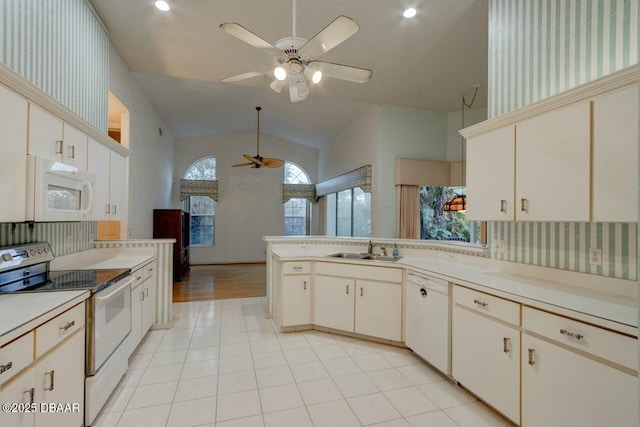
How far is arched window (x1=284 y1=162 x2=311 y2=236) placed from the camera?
28.8ft

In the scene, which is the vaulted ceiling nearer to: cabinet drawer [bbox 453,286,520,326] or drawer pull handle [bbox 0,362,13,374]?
cabinet drawer [bbox 453,286,520,326]

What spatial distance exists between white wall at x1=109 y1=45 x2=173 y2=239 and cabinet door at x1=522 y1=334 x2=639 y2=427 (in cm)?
453

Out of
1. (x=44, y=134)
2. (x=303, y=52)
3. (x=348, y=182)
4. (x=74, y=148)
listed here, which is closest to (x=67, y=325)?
(x=44, y=134)

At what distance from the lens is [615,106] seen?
1.54m

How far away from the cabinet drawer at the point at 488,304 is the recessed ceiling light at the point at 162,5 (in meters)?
3.53

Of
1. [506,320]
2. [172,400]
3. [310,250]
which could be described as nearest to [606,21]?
[506,320]

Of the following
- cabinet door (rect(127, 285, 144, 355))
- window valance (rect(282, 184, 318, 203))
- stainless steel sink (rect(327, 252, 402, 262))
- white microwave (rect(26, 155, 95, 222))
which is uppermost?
window valance (rect(282, 184, 318, 203))

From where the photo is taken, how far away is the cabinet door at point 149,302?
2.99m

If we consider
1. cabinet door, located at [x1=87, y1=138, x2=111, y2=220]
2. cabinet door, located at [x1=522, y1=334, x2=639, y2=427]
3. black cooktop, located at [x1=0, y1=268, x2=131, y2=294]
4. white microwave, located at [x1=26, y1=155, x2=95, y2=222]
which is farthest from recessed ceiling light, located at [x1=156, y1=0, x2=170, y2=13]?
cabinet door, located at [x1=522, y1=334, x2=639, y2=427]

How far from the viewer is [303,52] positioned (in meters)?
2.07

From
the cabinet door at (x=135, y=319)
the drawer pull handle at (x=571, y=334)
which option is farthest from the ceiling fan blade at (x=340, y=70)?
the cabinet door at (x=135, y=319)

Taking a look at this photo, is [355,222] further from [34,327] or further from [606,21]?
[34,327]

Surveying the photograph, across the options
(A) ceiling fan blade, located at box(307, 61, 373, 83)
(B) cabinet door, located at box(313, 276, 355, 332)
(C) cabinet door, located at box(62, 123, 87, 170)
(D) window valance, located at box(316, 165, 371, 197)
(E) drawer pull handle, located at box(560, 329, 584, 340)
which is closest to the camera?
(E) drawer pull handle, located at box(560, 329, 584, 340)

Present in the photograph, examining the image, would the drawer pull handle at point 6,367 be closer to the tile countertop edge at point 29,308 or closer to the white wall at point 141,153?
the tile countertop edge at point 29,308
